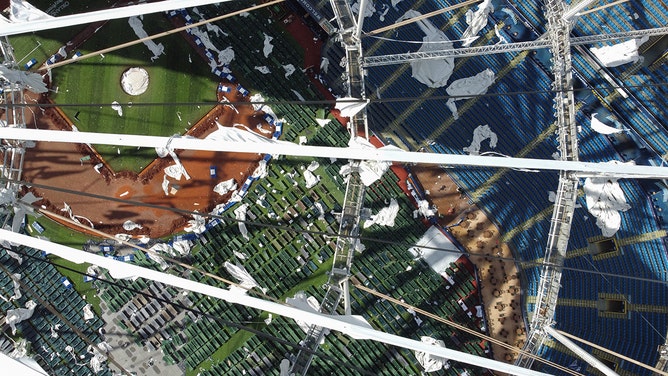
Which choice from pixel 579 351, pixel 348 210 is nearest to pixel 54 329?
pixel 348 210

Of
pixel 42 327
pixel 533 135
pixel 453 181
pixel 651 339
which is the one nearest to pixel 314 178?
pixel 453 181

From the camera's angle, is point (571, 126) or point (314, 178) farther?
point (314, 178)

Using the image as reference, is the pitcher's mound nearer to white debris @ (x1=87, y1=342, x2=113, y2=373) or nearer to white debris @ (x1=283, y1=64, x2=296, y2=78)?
white debris @ (x1=283, y1=64, x2=296, y2=78)

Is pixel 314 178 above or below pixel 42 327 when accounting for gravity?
above

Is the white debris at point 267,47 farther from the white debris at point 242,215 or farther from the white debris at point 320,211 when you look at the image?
the white debris at point 320,211

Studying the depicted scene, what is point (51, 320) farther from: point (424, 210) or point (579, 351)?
point (579, 351)

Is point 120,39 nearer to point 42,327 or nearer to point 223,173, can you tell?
point 223,173
